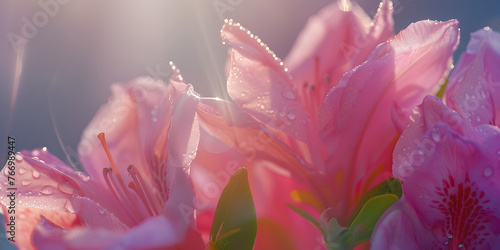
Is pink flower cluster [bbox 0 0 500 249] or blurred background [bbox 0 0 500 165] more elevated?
blurred background [bbox 0 0 500 165]

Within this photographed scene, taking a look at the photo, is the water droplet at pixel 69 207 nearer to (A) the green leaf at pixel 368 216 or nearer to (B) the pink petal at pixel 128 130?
(B) the pink petal at pixel 128 130

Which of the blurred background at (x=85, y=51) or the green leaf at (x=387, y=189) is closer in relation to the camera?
the green leaf at (x=387, y=189)

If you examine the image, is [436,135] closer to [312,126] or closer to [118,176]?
[312,126]

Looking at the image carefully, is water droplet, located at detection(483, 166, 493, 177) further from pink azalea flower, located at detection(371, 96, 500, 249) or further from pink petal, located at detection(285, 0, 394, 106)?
pink petal, located at detection(285, 0, 394, 106)

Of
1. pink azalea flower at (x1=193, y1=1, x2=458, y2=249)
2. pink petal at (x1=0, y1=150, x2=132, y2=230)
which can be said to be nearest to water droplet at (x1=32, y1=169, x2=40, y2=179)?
pink petal at (x1=0, y1=150, x2=132, y2=230)

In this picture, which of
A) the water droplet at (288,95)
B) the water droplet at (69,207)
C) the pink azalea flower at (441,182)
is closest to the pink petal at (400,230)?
the pink azalea flower at (441,182)
